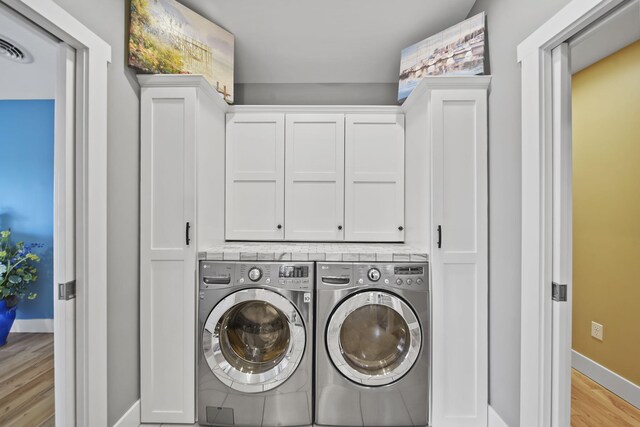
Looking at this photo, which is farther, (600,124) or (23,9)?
(600,124)

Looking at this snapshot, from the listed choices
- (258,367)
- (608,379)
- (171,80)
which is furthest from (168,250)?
(608,379)

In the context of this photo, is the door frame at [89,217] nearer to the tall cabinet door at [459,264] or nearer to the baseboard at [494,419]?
the tall cabinet door at [459,264]

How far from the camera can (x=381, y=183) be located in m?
2.23

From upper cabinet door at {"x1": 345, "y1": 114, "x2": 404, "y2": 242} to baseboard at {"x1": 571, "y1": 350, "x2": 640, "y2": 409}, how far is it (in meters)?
1.44

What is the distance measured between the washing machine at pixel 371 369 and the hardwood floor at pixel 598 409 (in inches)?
33.9

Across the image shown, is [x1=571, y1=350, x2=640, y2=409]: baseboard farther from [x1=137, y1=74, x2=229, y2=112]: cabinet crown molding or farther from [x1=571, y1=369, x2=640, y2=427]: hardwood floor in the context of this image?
[x1=137, y1=74, x2=229, y2=112]: cabinet crown molding

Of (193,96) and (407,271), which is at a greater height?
(193,96)

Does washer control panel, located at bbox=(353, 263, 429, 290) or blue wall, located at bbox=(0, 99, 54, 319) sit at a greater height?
blue wall, located at bbox=(0, 99, 54, 319)

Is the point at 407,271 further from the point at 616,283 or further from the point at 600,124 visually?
the point at 600,124

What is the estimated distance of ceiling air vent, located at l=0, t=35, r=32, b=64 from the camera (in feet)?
5.81

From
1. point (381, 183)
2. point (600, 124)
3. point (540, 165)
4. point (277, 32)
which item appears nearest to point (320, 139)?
point (381, 183)

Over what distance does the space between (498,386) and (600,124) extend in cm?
171

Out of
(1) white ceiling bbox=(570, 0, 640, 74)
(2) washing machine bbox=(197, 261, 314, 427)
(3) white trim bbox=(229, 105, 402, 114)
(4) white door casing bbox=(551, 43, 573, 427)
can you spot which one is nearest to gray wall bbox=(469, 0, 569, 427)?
(4) white door casing bbox=(551, 43, 573, 427)

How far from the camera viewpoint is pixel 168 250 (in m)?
1.73
